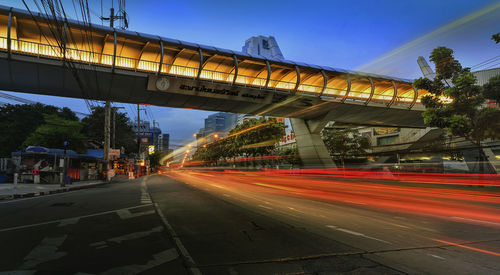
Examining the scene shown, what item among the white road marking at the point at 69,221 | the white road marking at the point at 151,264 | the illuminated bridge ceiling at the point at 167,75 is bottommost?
the white road marking at the point at 69,221

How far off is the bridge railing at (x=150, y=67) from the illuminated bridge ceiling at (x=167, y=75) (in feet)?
0.24

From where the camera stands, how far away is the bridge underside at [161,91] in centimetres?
1844

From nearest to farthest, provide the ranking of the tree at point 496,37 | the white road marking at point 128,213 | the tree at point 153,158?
1. the white road marking at point 128,213
2. the tree at point 496,37
3. the tree at point 153,158

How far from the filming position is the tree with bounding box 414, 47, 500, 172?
60.4ft

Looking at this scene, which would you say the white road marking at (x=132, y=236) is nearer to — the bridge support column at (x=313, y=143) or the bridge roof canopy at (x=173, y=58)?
the bridge roof canopy at (x=173, y=58)

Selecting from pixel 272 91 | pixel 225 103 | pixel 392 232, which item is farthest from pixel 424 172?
pixel 392 232

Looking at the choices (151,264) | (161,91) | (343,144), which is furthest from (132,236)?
(343,144)

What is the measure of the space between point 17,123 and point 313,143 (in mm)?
50689

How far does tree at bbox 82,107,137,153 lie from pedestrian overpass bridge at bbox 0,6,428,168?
3327 cm

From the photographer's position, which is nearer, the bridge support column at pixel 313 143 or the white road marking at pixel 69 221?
the white road marking at pixel 69 221

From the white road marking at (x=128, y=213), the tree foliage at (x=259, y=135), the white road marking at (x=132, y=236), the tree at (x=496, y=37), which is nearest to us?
the white road marking at (x=132, y=236)

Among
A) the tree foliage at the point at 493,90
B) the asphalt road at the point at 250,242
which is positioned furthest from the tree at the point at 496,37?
the asphalt road at the point at 250,242

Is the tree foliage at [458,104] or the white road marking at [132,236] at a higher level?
the tree foliage at [458,104]

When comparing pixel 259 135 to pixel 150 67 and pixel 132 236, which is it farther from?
pixel 132 236
